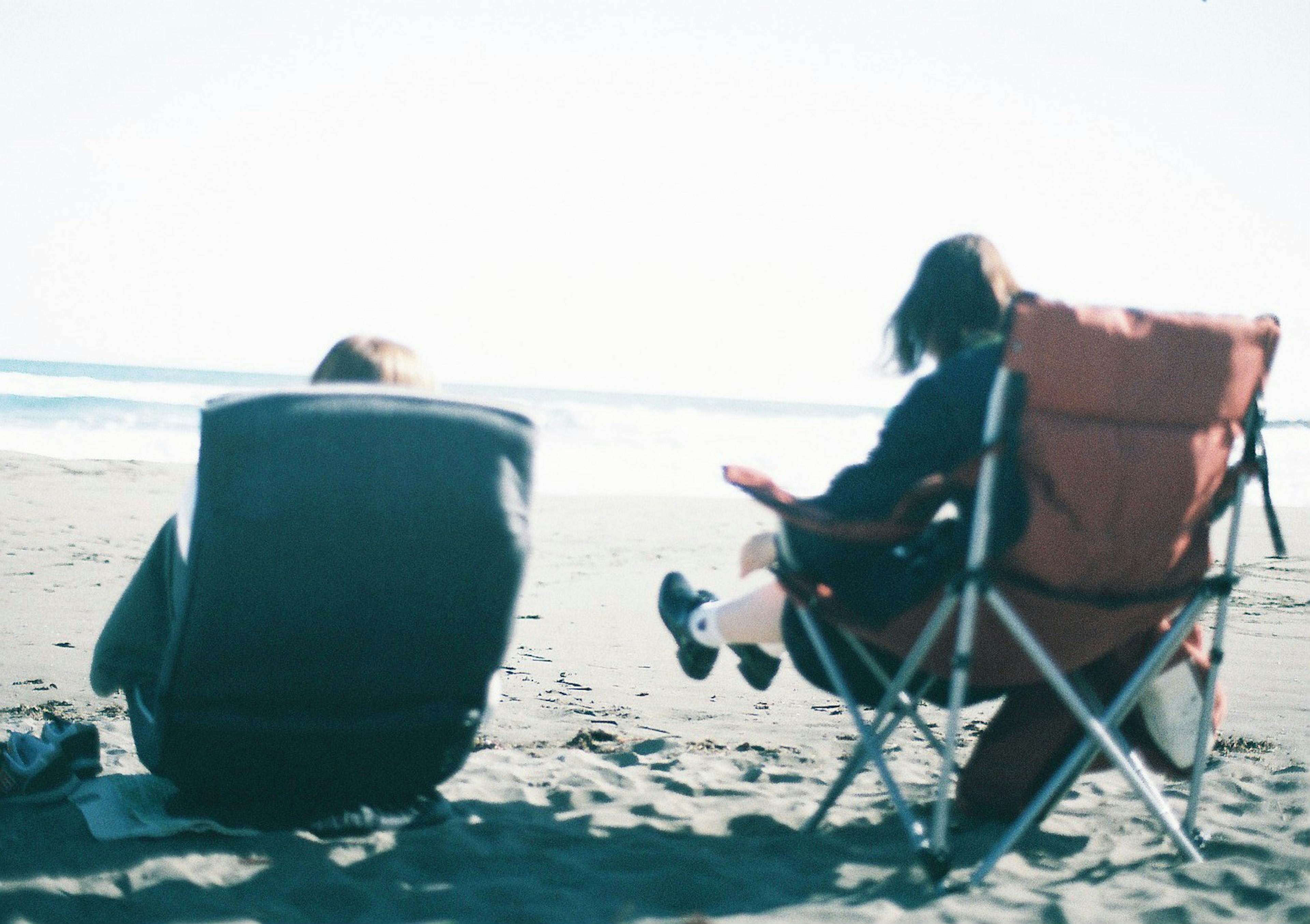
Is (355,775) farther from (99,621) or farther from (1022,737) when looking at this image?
(99,621)

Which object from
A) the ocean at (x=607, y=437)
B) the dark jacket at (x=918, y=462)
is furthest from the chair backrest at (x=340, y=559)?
the ocean at (x=607, y=437)

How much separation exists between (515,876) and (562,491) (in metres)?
9.36

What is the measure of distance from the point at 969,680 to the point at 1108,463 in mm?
563

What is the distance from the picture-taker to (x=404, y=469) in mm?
2404

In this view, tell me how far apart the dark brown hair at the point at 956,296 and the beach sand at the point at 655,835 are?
1155 mm

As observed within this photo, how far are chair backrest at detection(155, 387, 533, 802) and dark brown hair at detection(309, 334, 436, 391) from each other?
275 mm

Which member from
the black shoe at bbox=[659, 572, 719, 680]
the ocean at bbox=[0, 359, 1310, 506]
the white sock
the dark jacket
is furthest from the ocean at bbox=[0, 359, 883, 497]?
the dark jacket

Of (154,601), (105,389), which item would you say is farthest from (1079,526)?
(105,389)

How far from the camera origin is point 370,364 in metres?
2.68

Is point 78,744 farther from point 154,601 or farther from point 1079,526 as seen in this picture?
point 1079,526

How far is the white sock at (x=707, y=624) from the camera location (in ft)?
9.76

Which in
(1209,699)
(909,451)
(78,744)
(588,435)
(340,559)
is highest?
(909,451)

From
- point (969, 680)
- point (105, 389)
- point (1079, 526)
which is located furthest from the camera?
point (105, 389)

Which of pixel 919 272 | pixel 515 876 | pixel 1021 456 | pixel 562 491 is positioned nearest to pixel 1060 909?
pixel 1021 456
